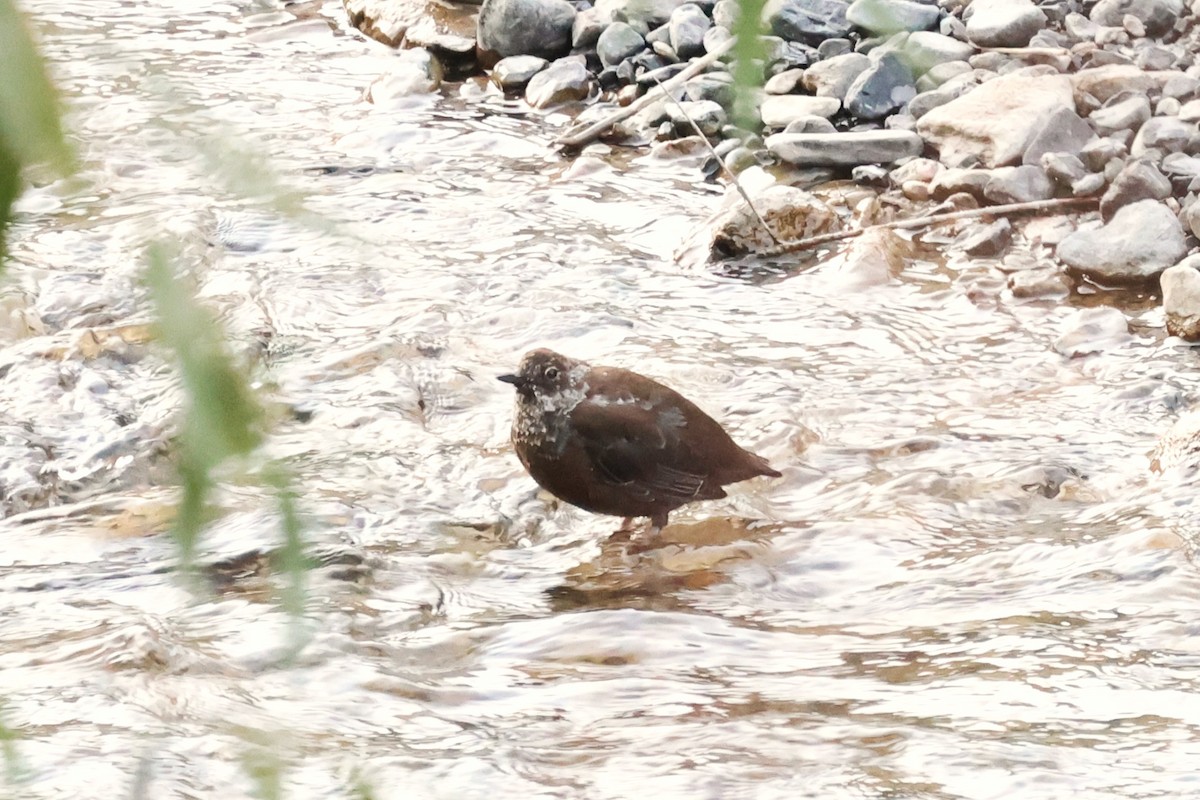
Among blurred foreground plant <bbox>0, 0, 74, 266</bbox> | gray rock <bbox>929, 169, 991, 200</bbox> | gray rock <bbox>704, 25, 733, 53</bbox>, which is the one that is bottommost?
gray rock <bbox>929, 169, 991, 200</bbox>

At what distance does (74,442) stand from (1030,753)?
3.78m

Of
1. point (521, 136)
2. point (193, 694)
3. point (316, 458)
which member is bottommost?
point (521, 136)

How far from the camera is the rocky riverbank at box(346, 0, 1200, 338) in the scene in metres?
6.61

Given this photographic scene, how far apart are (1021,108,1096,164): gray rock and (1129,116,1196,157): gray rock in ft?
0.90

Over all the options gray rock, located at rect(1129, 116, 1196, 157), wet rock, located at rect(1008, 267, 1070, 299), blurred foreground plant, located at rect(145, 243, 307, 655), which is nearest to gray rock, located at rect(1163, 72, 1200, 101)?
gray rock, located at rect(1129, 116, 1196, 157)

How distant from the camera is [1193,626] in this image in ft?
12.1

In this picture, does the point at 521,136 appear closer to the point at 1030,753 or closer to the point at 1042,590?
the point at 1042,590

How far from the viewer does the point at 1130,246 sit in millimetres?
6316

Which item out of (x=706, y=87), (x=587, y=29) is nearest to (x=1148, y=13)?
(x=706, y=87)

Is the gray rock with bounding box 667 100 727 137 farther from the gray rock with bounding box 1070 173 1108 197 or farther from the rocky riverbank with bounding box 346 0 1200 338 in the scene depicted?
the gray rock with bounding box 1070 173 1108 197

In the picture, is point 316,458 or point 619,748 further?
point 619,748

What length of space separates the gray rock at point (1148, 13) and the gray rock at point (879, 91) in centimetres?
116

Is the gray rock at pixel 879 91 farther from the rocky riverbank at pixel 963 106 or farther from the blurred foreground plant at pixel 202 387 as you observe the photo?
the blurred foreground plant at pixel 202 387

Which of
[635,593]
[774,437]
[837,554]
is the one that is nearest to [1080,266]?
[774,437]
